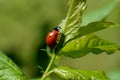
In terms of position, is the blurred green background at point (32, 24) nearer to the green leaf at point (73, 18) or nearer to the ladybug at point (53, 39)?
the ladybug at point (53, 39)

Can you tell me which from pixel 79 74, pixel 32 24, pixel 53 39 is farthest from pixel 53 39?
pixel 32 24

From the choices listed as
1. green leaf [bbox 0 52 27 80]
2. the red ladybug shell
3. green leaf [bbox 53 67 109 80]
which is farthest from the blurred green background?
green leaf [bbox 53 67 109 80]

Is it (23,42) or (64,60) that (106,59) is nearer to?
(64,60)

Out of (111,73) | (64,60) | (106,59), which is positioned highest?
(111,73)

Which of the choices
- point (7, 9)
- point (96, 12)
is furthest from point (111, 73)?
point (7, 9)

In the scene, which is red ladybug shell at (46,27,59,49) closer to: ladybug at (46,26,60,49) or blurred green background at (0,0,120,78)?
ladybug at (46,26,60,49)
